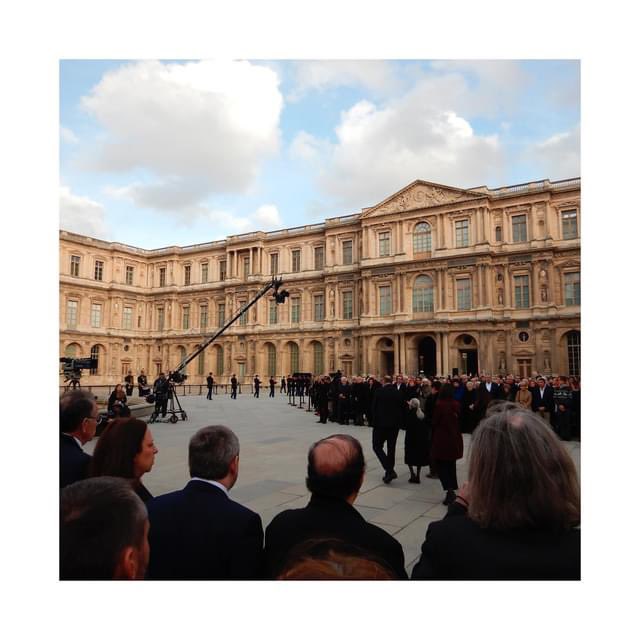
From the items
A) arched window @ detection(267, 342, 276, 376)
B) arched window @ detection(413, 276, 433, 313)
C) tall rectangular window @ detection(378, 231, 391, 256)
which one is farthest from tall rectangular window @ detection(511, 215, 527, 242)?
arched window @ detection(267, 342, 276, 376)

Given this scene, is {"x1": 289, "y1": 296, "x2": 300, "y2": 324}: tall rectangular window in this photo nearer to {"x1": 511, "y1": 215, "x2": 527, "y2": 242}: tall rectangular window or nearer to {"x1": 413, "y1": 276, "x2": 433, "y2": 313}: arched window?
{"x1": 413, "y1": 276, "x2": 433, "y2": 313}: arched window

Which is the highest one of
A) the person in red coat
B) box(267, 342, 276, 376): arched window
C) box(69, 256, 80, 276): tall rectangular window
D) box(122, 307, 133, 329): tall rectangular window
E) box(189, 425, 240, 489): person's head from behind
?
box(69, 256, 80, 276): tall rectangular window

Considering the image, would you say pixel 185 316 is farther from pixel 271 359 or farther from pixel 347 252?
pixel 347 252

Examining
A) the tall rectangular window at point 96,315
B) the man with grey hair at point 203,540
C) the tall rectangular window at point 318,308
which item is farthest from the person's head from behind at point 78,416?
the tall rectangular window at point 96,315

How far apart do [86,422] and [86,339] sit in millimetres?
39703

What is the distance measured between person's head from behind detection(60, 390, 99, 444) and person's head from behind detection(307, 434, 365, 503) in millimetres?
1932

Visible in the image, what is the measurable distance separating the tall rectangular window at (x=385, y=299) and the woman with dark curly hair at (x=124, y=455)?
31.6 meters

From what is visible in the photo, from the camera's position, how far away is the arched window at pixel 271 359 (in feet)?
128

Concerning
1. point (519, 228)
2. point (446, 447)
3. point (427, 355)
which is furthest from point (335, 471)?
point (427, 355)

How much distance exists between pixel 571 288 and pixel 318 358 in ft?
60.0

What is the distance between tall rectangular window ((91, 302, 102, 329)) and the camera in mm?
39969

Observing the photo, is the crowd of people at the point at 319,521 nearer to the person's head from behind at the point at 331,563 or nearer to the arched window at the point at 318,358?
the person's head from behind at the point at 331,563

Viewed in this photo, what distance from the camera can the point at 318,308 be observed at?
124ft

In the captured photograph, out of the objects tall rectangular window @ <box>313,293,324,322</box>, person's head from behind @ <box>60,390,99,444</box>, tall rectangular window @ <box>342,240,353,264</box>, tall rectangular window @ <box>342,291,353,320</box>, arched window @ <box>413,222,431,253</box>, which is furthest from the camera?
tall rectangular window @ <box>313,293,324,322</box>
